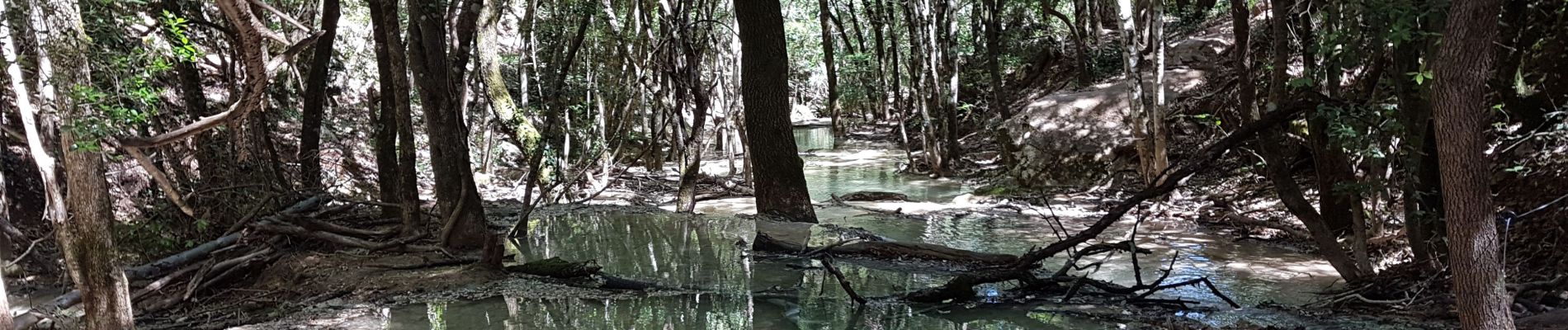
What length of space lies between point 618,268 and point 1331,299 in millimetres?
6004

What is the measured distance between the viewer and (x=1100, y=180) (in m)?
15.2

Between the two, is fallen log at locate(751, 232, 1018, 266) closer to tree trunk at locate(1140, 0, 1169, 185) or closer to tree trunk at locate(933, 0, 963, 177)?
tree trunk at locate(1140, 0, 1169, 185)

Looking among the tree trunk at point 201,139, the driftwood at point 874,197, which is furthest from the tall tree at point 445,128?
the driftwood at point 874,197

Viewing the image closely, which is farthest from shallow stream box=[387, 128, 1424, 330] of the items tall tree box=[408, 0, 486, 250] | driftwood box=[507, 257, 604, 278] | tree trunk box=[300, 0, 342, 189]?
tree trunk box=[300, 0, 342, 189]

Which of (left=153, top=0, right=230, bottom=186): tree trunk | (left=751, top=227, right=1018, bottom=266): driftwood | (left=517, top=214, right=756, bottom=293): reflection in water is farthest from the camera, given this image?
(left=153, top=0, right=230, bottom=186): tree trunk

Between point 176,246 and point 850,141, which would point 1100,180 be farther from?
point 850,141

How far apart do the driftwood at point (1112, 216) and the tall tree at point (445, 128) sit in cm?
460

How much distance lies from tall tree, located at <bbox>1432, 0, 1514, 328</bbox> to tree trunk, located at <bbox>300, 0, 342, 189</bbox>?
10.3 m

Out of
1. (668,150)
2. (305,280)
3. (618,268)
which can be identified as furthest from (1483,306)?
(668,150)

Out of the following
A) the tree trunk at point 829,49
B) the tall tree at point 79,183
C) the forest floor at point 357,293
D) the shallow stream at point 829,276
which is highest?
the tree trunk at point 829,49

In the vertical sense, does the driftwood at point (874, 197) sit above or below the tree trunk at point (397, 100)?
below

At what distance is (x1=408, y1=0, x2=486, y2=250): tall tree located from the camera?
8.79 m

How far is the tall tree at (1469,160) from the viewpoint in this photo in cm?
414

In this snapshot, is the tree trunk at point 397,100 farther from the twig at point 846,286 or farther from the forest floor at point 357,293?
the twig at point 846,286
